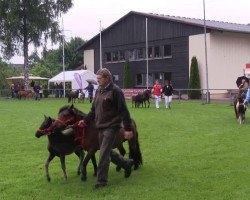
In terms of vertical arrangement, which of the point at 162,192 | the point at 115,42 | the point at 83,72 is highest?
the point at 115,42

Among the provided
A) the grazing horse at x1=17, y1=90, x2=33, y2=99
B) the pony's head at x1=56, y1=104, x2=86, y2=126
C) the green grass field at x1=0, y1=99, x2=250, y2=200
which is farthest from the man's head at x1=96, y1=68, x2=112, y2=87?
the grazing horse at x1=17, y1=90, x2=33, y2=99

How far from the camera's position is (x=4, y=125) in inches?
757

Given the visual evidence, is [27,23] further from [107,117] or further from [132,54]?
[107,117]

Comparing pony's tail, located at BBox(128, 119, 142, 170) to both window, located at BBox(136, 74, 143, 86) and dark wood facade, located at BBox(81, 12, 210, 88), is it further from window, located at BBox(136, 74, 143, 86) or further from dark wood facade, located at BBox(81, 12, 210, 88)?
window, located at BBox(136, 74, 143, 86)

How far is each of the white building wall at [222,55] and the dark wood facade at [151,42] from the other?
121 cm

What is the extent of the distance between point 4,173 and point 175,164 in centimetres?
366

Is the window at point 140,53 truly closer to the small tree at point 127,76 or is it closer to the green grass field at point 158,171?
the small tree at point 127,76

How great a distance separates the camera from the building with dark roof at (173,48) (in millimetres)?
42281

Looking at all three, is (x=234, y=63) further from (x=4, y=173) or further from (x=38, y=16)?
(x=4, y=173)

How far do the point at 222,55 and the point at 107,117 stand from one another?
36491 millimetres

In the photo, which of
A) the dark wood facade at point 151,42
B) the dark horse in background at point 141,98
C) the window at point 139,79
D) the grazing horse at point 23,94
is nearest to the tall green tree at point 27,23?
the grazing horse at point 23,94

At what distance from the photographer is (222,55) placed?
42.9 meters

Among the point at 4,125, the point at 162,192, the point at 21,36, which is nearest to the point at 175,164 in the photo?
the point at 162,192

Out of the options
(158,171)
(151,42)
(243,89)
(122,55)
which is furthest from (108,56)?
(158,171)
